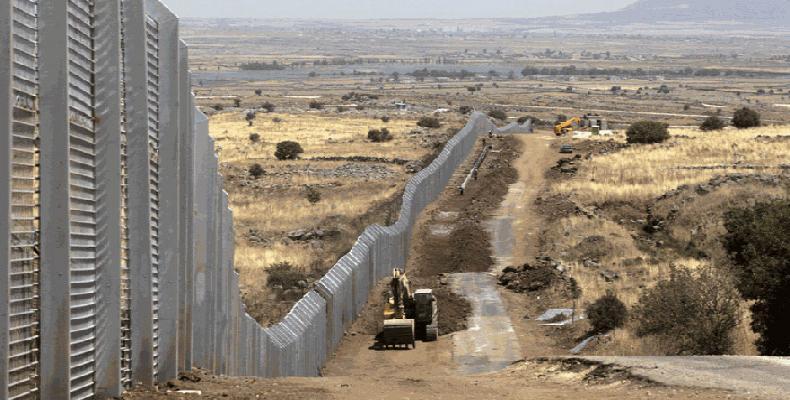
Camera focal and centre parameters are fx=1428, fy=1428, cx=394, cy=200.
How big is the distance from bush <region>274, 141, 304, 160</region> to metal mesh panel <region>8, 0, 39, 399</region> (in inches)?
2445

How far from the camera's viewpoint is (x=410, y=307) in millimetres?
27234

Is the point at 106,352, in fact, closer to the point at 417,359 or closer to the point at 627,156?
the point at 417,359

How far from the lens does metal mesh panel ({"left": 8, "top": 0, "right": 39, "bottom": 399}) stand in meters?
8.31

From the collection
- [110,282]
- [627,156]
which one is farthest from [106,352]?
[627,156]

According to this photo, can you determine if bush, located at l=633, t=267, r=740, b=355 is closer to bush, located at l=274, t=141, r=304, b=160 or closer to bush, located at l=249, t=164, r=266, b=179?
bush, located at l=249, t=164, r=266, b=179

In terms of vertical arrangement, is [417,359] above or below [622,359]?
below

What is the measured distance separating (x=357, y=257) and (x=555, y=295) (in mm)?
5972

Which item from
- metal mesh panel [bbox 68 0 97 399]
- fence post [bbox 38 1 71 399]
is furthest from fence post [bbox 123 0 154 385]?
fence post [bbox 38 1 71 399]

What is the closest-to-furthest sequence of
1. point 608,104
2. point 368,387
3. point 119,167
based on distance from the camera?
point 119,167
point 368,387
point 608,104

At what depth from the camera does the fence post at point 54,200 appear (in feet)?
28.3

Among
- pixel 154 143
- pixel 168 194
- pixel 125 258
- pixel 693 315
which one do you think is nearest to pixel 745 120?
pixel 693 315

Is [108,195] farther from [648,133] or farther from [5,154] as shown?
[648,133]

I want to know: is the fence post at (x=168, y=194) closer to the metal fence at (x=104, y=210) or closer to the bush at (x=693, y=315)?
the metal fence at (x=104, y=210)


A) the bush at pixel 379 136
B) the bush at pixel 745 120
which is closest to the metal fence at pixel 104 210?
the bush at pixel 379 136
